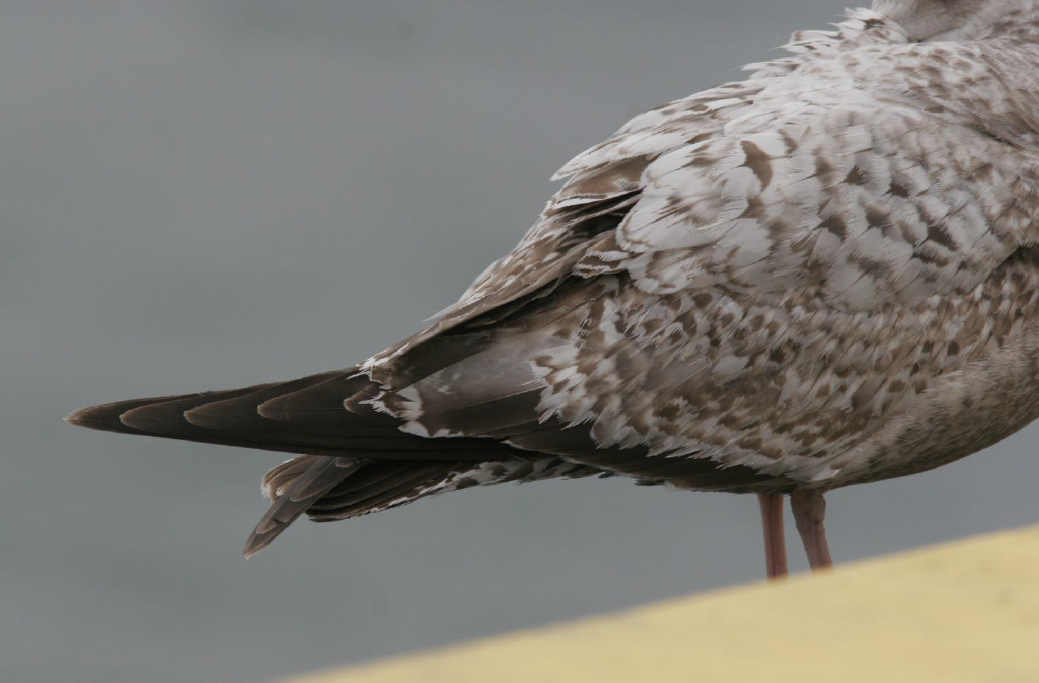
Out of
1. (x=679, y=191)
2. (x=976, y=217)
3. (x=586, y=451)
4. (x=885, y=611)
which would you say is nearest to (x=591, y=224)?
(x=679, y=191)

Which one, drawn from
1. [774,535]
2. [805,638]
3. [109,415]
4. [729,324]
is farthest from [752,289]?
[805,638]

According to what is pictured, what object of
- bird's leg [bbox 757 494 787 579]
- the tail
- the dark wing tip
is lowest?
bird's leg [bbox 757 494 787 579]

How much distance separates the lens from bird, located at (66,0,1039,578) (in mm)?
4273

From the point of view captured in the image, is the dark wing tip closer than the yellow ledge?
No

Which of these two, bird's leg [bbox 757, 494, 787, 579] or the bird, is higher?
the bird

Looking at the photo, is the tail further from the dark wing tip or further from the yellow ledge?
the yellow ledge

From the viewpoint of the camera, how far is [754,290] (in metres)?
4.34

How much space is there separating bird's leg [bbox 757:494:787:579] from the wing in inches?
37.7

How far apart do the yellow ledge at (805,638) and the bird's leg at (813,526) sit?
9.94 feet

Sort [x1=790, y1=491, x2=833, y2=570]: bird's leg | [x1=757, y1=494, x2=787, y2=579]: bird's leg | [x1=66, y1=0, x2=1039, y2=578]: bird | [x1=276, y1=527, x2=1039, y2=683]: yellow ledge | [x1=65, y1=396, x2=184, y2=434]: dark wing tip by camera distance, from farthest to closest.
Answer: [x1=757, y1=494, x2=787, y2=579]: bird's leg, [x1=790, y1=491, x2=833, y2=570]: bird's leg, [x1=66, y1=0, x2=1039, y2=578]: bird, [x1=65, y1=396, x2=184, y2=434]: dark wing tip, [x1=276, y1=527, x2=1039, y2=683]: yellow ledge

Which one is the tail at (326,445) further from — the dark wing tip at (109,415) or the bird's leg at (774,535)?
the bird's leg at (774,535)

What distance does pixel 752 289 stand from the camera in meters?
4.34

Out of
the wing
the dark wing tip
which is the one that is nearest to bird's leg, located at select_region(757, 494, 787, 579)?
the wing

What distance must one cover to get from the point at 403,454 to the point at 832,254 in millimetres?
1478
